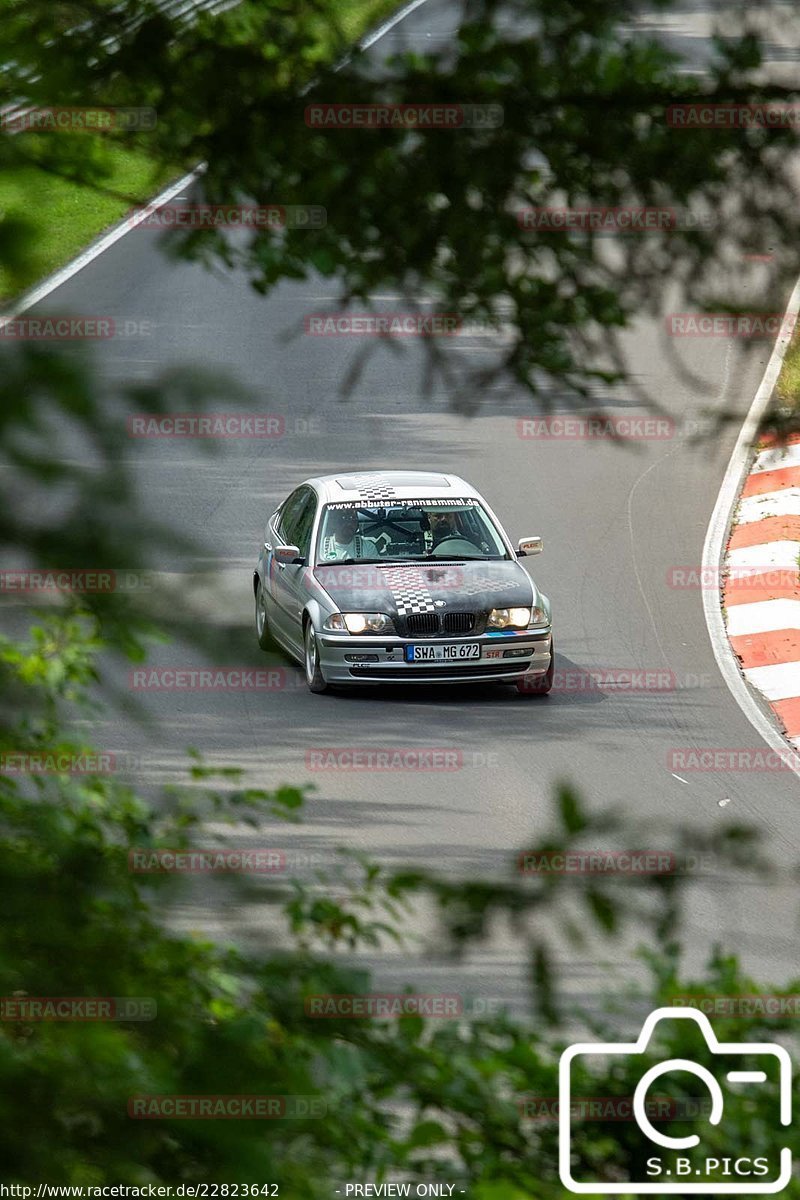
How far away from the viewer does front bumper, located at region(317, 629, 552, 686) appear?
38.3 feet

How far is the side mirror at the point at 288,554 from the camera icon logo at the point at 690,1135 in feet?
30.8

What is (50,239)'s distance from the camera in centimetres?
162

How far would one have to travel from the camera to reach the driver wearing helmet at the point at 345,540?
40.1 feet

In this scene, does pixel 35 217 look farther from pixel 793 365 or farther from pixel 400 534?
pixel 400 534

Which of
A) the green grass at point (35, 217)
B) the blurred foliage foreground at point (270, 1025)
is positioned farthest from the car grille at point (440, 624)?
the green grass at point (35, 217)

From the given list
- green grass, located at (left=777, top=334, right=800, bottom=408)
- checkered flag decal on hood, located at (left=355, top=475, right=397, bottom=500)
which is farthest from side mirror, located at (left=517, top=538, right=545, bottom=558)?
green grass, located at (left=777, top=334, right=800, bottom=408)

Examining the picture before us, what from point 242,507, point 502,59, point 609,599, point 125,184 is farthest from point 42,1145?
point 242,507

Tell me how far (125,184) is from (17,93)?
2.45 ft

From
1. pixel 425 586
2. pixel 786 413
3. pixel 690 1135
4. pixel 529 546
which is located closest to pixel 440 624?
pixel 425 586

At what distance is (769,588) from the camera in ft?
49.4

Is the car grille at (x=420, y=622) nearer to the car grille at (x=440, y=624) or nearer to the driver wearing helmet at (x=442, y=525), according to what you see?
the car grille at (x=440, y=624)

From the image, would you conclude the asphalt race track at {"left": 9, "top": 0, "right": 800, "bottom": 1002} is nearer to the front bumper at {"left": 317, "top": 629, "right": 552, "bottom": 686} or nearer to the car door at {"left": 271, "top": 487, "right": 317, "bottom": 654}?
the front bumper at {"left": 317, "top": 629, "right": 552, "bottom": 686}

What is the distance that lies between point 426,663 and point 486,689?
112cm

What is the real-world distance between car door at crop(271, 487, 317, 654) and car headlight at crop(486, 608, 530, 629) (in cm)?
159
